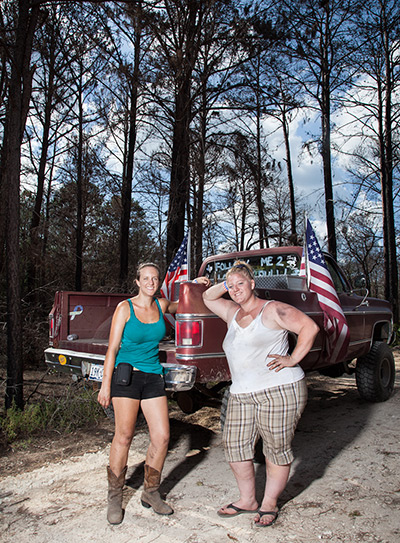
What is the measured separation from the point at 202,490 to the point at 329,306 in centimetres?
238

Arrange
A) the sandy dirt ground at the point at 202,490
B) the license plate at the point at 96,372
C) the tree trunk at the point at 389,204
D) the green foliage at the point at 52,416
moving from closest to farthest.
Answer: the sandy dirt ground at the point at 202,490 < the license plate at the point at 96,372 < the green foliage at the point at 52,416 < the tree trunk at the point at 389,204

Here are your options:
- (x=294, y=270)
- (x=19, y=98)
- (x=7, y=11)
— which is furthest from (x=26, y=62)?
(x=294, y=270)

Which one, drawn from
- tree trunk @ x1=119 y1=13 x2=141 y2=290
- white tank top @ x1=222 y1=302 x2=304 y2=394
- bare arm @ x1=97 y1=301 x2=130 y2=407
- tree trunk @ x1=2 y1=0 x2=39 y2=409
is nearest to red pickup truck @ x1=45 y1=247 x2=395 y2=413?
tree trunk @ x1=2 y1=0 x2=39 y2=409

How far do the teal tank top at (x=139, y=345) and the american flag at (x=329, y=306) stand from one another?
2.35m

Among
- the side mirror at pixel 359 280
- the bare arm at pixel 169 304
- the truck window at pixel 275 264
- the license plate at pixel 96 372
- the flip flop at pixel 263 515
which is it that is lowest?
the flip flop at pixel 263 515

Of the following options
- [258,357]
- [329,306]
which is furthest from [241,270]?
[329,306]

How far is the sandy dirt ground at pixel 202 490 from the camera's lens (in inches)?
107

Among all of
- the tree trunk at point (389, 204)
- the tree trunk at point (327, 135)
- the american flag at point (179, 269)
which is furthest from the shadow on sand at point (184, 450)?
the tree trunk at point (389, 204)

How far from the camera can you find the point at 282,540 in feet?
8.59

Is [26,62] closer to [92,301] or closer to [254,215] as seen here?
[92,301]

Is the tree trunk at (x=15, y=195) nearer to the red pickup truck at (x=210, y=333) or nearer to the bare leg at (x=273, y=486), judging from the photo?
the red pickup truck at (x=210, y=333)

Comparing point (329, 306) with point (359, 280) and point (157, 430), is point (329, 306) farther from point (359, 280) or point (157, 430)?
point (157, 430)

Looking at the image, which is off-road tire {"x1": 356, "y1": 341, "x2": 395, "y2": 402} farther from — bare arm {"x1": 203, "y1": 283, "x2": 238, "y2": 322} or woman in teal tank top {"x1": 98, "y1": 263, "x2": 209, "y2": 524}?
woman in teal tank top {"x1": 98, "y1": 263, "x2": 209, "y2": 524}

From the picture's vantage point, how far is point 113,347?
298 cm
